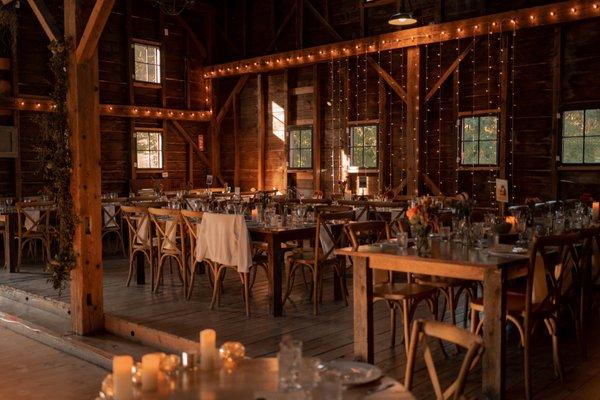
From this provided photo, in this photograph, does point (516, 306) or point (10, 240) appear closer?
point (516, 306)

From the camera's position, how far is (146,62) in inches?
528

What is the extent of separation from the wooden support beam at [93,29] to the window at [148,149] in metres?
7.66

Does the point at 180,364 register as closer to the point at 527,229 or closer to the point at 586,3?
the point at 527,229

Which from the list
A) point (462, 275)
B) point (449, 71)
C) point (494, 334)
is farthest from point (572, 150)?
point (494, 334)

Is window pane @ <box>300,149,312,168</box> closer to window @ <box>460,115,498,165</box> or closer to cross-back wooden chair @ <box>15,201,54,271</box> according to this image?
window @ <box>460,115,498,165</box>

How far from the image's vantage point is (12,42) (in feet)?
36.1

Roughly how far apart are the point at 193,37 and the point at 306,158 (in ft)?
13.8

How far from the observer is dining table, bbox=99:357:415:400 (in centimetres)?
210

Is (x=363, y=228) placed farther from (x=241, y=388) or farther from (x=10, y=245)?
(x=10, y=245)

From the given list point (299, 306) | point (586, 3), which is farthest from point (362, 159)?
point (299, 306)

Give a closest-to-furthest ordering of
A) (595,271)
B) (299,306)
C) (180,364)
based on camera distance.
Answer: (180,364)
(595,271)
(299,306)

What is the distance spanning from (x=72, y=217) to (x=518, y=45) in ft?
24.7

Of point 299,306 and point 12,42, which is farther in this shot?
point 12,42

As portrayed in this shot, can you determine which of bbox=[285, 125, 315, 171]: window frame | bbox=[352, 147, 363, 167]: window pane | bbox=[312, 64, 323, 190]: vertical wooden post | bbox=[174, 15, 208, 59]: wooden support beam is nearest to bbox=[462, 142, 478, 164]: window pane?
bbox=[352, 147, 363, 167]: window pane
